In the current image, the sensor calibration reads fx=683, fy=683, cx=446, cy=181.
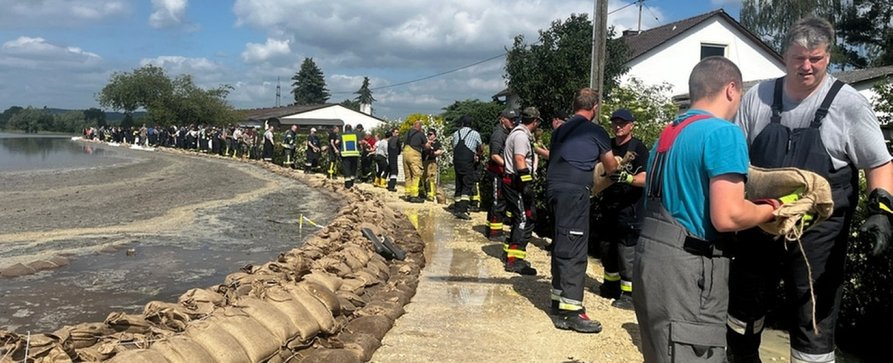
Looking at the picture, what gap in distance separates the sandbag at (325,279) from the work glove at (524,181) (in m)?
2.28

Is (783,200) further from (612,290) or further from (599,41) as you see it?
(599,41)

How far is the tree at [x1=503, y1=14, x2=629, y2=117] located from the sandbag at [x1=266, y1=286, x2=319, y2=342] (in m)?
20.0

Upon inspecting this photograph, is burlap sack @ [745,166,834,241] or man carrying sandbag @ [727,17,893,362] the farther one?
man carrying sandbag @ [727,17,893,362]

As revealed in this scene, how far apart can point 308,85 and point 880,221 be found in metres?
112

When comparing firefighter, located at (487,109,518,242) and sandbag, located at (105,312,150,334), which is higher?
firefighter, located at (487,109,518,242)

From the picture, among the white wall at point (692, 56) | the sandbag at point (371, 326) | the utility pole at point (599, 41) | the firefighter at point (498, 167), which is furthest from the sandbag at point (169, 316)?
the white wall at point (692, 56)

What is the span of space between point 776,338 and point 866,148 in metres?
2.51

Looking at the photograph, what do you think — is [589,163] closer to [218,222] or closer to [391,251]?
[391,251]

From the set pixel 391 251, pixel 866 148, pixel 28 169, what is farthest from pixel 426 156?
pixel 28 169

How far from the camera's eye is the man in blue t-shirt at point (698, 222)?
2480 millimetres

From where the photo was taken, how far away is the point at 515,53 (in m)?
25.1

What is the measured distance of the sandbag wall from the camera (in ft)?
10.5

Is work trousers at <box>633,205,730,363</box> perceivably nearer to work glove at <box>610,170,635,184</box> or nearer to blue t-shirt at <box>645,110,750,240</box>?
blue t-shirt at <box>645,110,750,240</box>

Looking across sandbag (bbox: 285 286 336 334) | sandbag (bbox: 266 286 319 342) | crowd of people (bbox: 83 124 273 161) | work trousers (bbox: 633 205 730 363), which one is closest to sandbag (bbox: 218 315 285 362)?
sandbag (bbox: 266 286 319 342)
